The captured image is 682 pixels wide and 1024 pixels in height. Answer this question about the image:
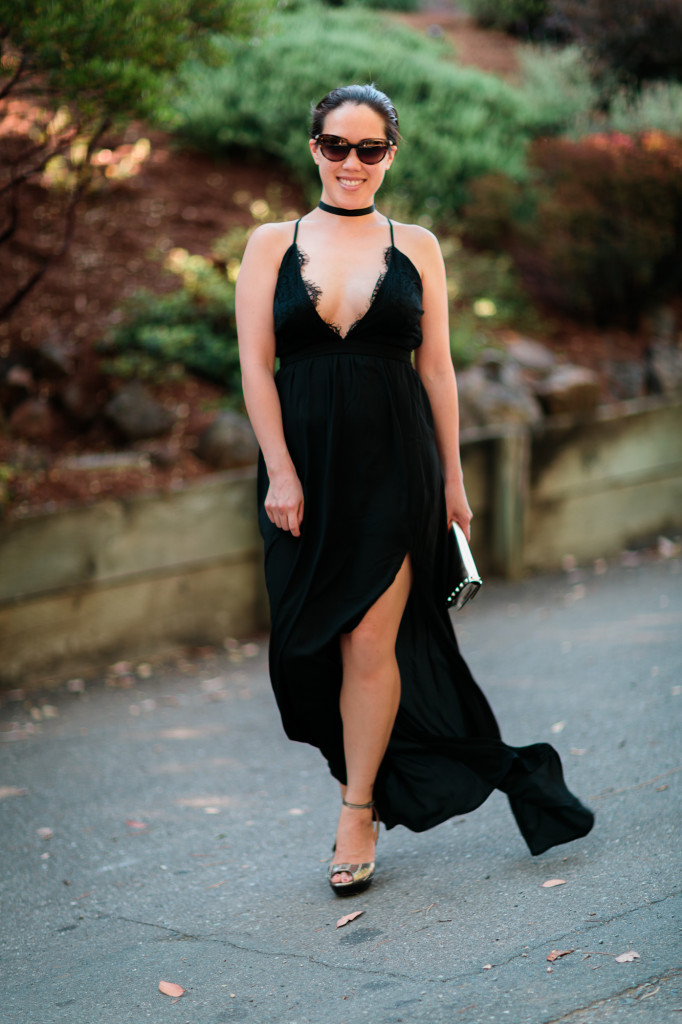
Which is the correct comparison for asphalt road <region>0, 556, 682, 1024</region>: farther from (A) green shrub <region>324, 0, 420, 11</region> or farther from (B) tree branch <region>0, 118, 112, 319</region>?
(A) green shrub <region>324, 0, 420, 11</region>

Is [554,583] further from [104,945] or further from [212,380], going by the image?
[104,945]

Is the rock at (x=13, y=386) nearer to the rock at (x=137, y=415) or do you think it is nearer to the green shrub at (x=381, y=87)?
the rock at (x=137, y=415)

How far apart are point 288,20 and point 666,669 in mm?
8053

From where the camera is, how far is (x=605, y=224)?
9180 mm

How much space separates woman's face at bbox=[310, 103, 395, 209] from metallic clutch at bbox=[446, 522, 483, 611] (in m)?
0.97

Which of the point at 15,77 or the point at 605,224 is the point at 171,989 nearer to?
the point at 15,77

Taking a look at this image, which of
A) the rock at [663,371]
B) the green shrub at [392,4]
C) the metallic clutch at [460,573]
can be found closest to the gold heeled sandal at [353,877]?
the metallic clutch at [460,573]

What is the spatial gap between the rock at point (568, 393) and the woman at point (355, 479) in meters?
5.07

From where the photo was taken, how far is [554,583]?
6.77 meters

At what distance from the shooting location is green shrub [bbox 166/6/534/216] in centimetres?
984

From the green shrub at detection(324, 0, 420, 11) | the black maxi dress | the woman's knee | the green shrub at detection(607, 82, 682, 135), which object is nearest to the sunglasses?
the black maxi dress

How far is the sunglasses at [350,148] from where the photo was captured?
10.0ft

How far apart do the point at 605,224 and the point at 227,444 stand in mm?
4139

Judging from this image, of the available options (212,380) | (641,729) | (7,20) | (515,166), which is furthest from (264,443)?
(515,166)
